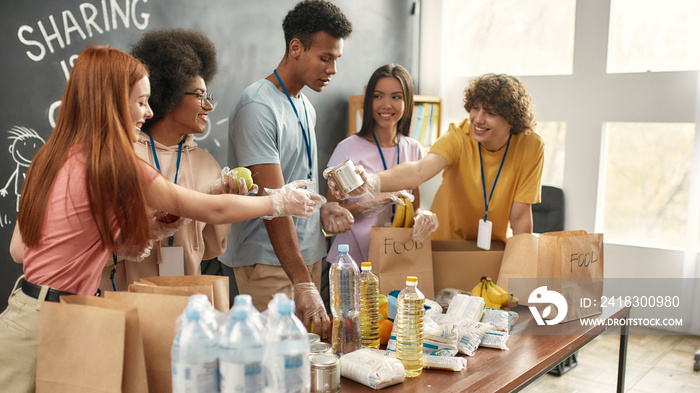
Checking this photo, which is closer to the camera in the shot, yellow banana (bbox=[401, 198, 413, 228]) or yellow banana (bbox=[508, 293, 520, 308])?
yellow banana (bbox=[508, 293, 520, 308])

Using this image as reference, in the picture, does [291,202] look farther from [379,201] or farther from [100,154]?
[379,201]

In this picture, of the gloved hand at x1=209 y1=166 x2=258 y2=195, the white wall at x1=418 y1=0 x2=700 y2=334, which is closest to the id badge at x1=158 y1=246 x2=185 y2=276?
the gloved hand at x1=209 y1=166 x2=258 y2=195

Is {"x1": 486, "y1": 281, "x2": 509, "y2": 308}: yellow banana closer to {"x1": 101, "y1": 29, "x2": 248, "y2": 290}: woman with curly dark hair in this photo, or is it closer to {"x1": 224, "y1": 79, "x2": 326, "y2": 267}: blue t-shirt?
{"x1": 224, "y1": 79, "x2": 326, "y2": 267}: blue t-shirt

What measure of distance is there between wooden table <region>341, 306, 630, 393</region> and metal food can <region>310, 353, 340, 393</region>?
74 millimetres

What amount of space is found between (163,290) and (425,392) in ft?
2.25

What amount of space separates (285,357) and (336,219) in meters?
1.17

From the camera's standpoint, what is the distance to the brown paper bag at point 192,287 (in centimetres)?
127

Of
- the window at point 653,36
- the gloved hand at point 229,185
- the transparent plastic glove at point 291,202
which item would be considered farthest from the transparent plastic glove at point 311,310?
the window at point 653,36

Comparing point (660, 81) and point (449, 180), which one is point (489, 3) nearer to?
point (660, 81)

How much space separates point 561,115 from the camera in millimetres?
4047

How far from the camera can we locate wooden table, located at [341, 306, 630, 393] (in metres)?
1.41

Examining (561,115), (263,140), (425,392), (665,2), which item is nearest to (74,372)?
(425,392)

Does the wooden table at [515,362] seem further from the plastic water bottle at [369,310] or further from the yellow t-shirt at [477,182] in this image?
the yellow t-shirt at [477,182]

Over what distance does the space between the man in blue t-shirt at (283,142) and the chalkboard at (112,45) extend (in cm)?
88
